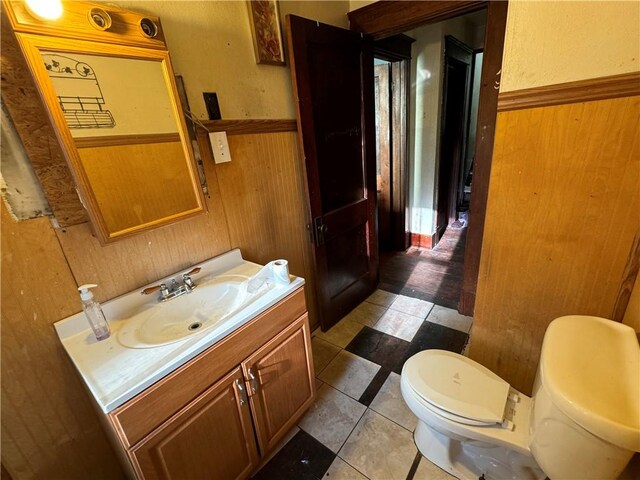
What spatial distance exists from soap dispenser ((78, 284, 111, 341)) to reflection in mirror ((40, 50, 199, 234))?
21 centimetres

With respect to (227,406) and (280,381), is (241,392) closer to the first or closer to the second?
(227,406)

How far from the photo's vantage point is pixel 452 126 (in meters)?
3.19

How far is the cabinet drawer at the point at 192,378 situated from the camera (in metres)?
0.77

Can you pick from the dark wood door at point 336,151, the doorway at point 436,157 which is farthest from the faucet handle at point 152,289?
the doorway at point 436,157

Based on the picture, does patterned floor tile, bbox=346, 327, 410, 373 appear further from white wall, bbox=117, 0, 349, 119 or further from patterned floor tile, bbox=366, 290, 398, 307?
white wall, bbox=117, 0, 349, 119

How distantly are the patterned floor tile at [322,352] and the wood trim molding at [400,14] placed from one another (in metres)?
2.01

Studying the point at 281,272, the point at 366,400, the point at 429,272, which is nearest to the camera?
the point at 281,272

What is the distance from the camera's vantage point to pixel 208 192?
130cm

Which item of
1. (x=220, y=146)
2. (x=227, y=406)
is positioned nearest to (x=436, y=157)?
(x=220, y=146)

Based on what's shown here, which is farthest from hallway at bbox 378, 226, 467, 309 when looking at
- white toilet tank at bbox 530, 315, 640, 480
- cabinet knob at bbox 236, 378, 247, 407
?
cabinet knob at bbox 236, 378, 247, 407

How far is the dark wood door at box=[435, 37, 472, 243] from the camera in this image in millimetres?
2857

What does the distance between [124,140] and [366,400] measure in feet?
5.24

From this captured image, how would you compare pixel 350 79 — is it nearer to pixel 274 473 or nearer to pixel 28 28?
pixel 28 28

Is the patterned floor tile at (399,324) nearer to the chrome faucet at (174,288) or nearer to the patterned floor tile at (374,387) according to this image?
the patterned floor tile at (374,387)
